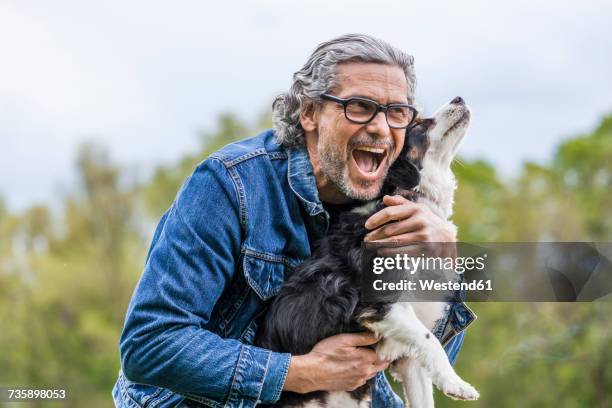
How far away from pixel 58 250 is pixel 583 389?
17.0 m

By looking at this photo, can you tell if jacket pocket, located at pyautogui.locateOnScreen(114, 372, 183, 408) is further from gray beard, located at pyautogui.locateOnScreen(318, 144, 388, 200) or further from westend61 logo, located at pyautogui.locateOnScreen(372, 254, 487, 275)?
gray beard, located at pyautogui.locateOnScreen(318, 144, 388, 200)

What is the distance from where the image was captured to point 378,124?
3.58 meters

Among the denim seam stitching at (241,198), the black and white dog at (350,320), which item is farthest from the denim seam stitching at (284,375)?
the denim seam stitching at (241,198)

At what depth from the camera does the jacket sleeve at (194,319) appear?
125 inches

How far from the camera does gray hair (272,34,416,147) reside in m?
3.61

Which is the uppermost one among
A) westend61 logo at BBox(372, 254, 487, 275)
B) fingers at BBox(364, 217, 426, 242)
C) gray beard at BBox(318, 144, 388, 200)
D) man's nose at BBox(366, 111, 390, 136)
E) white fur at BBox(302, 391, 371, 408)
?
man's nose at BBox(366, 111, 390, 136)

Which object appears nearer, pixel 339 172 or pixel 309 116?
pixel 339 172

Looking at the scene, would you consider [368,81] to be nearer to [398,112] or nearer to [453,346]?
[398,112]

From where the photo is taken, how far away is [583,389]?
22734 mm

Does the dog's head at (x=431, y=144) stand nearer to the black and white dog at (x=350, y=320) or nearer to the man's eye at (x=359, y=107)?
the black and white dog at (x=350, y=320)

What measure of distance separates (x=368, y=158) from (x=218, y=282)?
3.19ft

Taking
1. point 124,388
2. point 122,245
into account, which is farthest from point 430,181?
point 122,245

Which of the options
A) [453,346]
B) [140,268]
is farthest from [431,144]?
[140,268]

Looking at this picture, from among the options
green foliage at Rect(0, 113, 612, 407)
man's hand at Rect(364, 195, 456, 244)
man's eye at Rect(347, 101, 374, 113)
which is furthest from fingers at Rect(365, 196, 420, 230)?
green foliage at Rect(0, 113, 612, 407)
